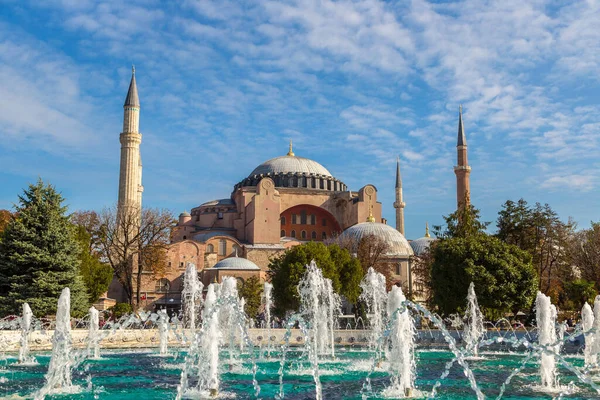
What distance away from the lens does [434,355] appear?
15.0 m

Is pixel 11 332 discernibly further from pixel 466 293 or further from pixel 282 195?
pixel 282 195

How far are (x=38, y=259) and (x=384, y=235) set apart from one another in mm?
25292

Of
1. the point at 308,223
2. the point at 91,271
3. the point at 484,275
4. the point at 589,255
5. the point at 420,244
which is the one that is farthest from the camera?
the point at 420,244

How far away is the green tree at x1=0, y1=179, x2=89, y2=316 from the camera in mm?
18469

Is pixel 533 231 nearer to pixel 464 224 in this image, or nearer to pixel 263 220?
pixel 464 224

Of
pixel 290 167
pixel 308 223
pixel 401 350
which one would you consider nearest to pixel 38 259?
pixel 401 350

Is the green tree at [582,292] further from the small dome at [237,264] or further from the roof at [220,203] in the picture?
the roof at [220,203]

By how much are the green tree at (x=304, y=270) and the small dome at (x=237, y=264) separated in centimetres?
913

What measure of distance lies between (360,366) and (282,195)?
33.1 metres

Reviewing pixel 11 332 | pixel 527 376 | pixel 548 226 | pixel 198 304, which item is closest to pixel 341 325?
pixel 198 304

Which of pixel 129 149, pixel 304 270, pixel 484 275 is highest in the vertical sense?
pixel 129 149

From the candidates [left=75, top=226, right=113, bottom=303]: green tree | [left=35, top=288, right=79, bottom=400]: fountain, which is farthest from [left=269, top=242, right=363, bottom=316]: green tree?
[left=35, top=288, right=79, bottom=400]: fountain

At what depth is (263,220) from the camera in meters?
40.8

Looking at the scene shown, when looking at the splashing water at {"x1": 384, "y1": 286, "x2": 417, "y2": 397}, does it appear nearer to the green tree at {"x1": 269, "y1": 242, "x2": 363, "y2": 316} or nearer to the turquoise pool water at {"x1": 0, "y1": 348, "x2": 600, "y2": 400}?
the turquoise pool water at {"x1": 0, "y1": 348, "x2": 600, "y2": 400}
